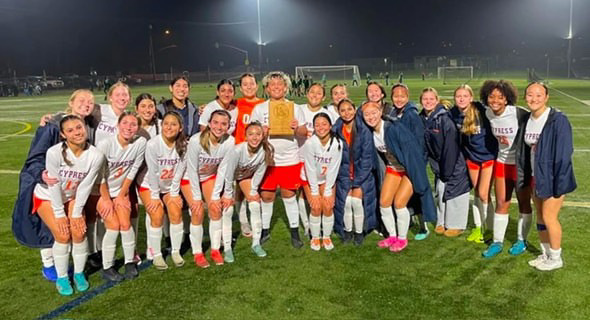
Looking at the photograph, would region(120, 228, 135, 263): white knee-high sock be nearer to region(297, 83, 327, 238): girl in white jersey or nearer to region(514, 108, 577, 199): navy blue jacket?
region(297, 83, 327, 238): girl in white jersey

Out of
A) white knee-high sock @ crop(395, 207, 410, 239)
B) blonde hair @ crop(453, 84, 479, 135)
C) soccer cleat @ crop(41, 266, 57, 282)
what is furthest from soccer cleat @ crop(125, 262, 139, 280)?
blonde hair @ crop(453, 84, 479, 135)

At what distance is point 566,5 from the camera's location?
86312 millimetres

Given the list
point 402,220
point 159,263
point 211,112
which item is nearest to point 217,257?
point 159,263

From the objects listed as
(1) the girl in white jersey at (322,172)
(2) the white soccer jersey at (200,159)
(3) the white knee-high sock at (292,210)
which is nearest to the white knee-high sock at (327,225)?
(1) the girl in white jersey at (322,172)

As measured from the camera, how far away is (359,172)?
5.23m

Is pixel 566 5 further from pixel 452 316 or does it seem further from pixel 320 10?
pixel 452 316

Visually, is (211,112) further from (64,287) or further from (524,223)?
(524,223)

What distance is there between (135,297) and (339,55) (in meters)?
96.0

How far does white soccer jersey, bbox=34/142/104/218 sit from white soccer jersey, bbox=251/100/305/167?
5.72ft

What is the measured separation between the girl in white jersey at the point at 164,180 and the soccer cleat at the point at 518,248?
131 inches

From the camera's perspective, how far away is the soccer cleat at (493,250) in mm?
4973

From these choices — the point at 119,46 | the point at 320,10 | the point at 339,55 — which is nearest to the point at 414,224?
the point at 119,46

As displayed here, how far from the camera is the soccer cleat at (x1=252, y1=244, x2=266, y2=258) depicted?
5.20m

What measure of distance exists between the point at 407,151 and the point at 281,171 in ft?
4.41
